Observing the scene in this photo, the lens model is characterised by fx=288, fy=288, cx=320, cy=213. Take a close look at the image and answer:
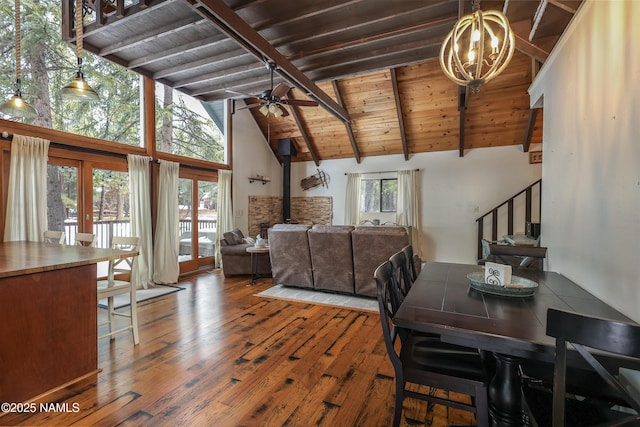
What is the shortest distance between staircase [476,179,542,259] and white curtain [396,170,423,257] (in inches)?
51.0

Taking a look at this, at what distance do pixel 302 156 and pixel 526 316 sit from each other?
7.42m

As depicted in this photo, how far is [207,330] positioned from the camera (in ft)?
9.61

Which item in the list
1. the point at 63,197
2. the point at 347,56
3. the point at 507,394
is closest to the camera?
the point at 507,394

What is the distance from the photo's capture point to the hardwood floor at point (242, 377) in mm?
1738

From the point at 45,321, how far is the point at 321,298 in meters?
2.82

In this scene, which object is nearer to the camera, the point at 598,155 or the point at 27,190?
the point at 598,155

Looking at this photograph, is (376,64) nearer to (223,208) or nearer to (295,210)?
(223,208)

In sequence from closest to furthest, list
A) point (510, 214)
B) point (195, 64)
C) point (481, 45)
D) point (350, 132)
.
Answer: point (481, 45), point (195, 64), point (510, 214), point (350, 132)

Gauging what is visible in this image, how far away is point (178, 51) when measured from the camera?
371cm

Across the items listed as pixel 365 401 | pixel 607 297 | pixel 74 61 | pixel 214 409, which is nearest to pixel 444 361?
pixel 365 401

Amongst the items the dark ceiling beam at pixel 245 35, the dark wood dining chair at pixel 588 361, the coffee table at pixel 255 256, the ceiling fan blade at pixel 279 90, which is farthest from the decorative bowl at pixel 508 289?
the coffee table at pixel 255 256

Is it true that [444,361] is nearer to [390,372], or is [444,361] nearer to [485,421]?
[485,421]

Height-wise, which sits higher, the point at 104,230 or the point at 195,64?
the point at 195,64

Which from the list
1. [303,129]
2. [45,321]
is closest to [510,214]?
[303,129]
